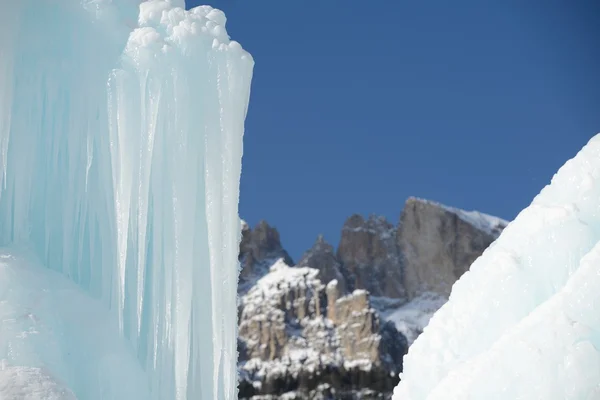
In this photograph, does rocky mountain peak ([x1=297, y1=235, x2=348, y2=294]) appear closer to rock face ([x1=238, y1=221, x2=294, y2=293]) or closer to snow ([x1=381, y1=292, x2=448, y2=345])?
rock face ([x1=238, y1=221, x2=294, y2=293])

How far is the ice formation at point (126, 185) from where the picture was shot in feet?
33.7

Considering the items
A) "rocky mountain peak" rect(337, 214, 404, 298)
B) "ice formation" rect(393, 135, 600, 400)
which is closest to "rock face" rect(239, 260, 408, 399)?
"rocky mountain peak" rect(337, 214, 404, 298)

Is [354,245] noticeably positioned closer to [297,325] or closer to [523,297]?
[297,325]

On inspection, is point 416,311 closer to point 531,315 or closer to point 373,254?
point 373,254

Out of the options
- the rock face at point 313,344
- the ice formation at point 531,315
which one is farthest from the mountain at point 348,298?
the ice formation at point 531,315

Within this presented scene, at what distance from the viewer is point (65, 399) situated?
8438mm

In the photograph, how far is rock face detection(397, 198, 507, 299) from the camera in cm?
13438

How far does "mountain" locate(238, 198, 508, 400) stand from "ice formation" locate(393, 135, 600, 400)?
73.8 m

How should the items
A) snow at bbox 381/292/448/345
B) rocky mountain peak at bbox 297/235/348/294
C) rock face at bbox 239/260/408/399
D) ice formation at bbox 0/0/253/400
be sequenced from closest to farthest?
ice formation at bbox 0/0/253/400 < rock face at bbox 239/260/408/399 < rocky mountain peak at bbox 297/235/348/294 < snow at bbox 381/292/448/345

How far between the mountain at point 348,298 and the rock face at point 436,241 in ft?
0.63

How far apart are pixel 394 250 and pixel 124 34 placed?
131 metres

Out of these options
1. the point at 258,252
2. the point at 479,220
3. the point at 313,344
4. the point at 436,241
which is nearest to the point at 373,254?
the point at 436,241

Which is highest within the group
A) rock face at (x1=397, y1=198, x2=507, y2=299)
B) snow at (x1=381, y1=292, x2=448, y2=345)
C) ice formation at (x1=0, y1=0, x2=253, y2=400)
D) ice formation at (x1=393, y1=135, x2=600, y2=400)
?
rock face at (x1=397, y1=198, x2=507, y2=299)

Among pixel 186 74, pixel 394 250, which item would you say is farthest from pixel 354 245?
pixel 186 74
